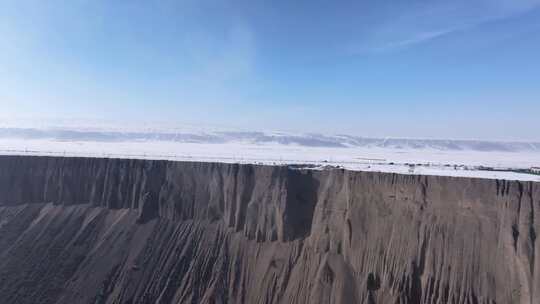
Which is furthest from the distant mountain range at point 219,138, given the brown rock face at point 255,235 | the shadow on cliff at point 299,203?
the shadow on cliff at point 299,203

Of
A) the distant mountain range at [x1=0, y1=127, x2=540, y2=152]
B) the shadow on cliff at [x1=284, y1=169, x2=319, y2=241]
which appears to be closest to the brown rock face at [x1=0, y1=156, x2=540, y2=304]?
the shadow on cliff at [x1=284, y1=169, x2=319, y2=241]

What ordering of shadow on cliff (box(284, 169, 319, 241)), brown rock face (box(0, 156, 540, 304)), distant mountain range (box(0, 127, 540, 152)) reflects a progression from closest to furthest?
brown rock face (box(0, 156, 540, 304)) → shadow on cliff (box(284, 169, 319, 241)) → distant mountain range (box(0, 127, 540, 152))

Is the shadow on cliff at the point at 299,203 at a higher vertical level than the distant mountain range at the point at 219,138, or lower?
lower

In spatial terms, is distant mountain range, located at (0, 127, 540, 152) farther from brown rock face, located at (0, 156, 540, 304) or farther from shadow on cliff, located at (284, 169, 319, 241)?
shadow on cliff, located at (284, 169, 319, 241)

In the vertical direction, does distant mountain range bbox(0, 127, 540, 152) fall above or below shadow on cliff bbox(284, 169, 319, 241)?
above

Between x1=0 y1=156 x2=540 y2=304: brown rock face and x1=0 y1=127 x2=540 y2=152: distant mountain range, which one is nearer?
x1=0 y1=156 x2=540 y2=304: brown rock face

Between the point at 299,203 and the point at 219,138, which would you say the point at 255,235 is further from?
the point at 219,138

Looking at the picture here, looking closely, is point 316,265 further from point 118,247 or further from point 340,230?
point 118,247

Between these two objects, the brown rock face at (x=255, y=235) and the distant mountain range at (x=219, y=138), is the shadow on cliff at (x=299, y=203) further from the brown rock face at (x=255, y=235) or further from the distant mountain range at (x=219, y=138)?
the distant mountain range at (x=219, y=138)
